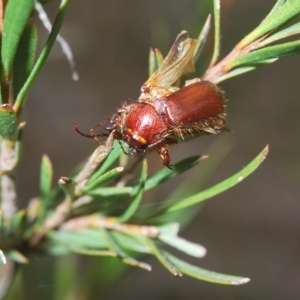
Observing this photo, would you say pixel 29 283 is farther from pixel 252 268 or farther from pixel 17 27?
pixel 252 268

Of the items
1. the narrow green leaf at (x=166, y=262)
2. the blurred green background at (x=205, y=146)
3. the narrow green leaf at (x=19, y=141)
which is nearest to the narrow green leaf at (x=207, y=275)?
the narrow green leaf at (x=166, y=262)

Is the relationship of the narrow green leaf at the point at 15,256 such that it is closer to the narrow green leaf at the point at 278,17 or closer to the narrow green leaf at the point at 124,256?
the narrow green leaf at the point at 124,256

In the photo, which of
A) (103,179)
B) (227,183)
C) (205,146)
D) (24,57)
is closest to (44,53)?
(24,57)

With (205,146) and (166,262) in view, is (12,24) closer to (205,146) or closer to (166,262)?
(166,262)

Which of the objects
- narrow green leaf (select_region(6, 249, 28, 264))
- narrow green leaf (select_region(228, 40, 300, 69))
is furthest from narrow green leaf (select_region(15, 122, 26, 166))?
narrow green leaf (select_region(228, 40, 300, 69))

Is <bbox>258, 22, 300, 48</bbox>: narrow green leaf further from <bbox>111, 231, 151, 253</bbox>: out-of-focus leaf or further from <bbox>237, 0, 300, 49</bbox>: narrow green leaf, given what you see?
<bbox>111, 231, 151, 253</bbox>: out-of-focus leaf

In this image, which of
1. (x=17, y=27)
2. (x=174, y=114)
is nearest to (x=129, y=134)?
(x=174, y=114)
